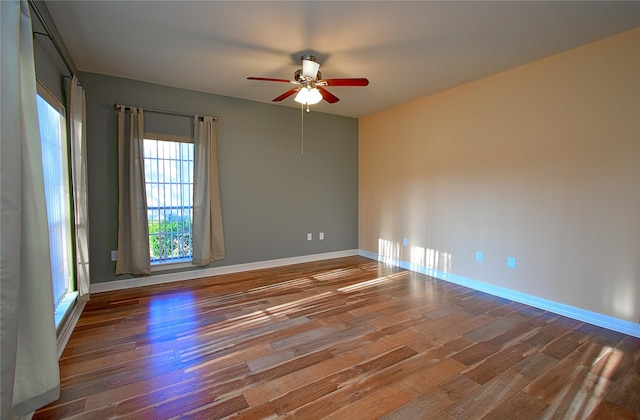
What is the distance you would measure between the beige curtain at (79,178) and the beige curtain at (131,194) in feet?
1.99

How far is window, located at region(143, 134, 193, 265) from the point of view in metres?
3.96

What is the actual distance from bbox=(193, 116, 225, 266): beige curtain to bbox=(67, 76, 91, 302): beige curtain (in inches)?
51.0

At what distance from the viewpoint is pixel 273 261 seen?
16.1 feet

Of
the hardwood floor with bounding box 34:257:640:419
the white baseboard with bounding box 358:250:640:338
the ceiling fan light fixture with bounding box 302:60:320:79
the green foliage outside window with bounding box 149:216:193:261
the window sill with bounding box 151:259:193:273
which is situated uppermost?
the ceiling fan light fixture with bounding box 302:60:320:79

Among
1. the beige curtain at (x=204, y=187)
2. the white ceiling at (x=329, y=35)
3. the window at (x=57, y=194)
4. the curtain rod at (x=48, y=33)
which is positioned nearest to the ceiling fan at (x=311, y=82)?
the white ceiling at (x=329, y=35)

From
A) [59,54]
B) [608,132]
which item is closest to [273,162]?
[59,54]

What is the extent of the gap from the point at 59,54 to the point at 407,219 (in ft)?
14.9

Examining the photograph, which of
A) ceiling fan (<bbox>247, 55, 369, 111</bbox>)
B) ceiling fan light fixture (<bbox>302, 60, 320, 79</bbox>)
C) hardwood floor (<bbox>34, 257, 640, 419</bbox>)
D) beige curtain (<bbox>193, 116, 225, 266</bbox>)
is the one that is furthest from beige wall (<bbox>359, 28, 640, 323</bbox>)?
beige curtain (<bbox>193, 116, 225, 266</bbox>)

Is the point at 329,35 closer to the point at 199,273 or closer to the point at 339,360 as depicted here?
the point at 339,360

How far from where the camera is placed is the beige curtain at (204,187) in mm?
4148

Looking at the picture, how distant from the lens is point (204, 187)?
418 centimetres

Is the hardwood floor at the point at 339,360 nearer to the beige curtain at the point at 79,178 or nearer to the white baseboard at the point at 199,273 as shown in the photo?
the white baseboard at the point at 199,273

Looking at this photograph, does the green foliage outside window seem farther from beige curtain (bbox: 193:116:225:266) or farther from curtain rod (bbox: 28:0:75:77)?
curtain rod (bbox: 28:0:75:77)

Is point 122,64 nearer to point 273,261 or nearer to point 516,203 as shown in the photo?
point 273,261
